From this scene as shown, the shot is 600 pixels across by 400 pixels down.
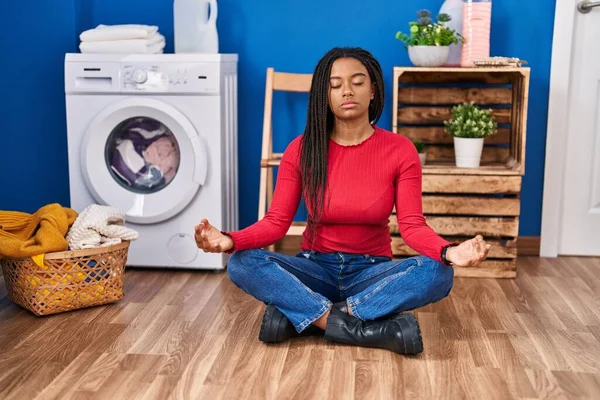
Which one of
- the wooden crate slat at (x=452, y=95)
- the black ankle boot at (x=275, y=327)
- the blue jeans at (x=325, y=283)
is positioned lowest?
the black ankle boot at (x=275, y=327)

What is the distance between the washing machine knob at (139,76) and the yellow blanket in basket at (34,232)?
0.61 metres

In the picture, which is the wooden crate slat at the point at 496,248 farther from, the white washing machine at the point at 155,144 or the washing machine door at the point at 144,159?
the washing machine door at the point at 144,159

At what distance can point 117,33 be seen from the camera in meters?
2.98

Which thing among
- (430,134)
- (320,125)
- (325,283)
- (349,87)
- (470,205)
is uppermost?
(349,87)

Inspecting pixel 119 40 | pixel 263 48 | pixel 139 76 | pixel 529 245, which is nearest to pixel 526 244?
pixel 529 245

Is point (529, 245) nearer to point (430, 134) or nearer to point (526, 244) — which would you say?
point (526, 244)

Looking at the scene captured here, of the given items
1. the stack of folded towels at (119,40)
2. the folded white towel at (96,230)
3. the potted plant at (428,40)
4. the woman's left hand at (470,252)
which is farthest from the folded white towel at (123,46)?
the woman's left hand at (470,252)

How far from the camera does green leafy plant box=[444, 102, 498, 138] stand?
3.00 m

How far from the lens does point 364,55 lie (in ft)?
7.20

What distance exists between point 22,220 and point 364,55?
1.16 m

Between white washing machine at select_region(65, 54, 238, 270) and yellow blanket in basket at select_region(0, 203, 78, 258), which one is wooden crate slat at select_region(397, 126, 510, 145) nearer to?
white washing machine at select_region(65, 54, 238, 270)

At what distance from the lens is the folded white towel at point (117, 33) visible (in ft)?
9.74

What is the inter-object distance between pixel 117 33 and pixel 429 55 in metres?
1.15

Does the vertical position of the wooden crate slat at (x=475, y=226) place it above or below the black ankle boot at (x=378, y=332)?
above
